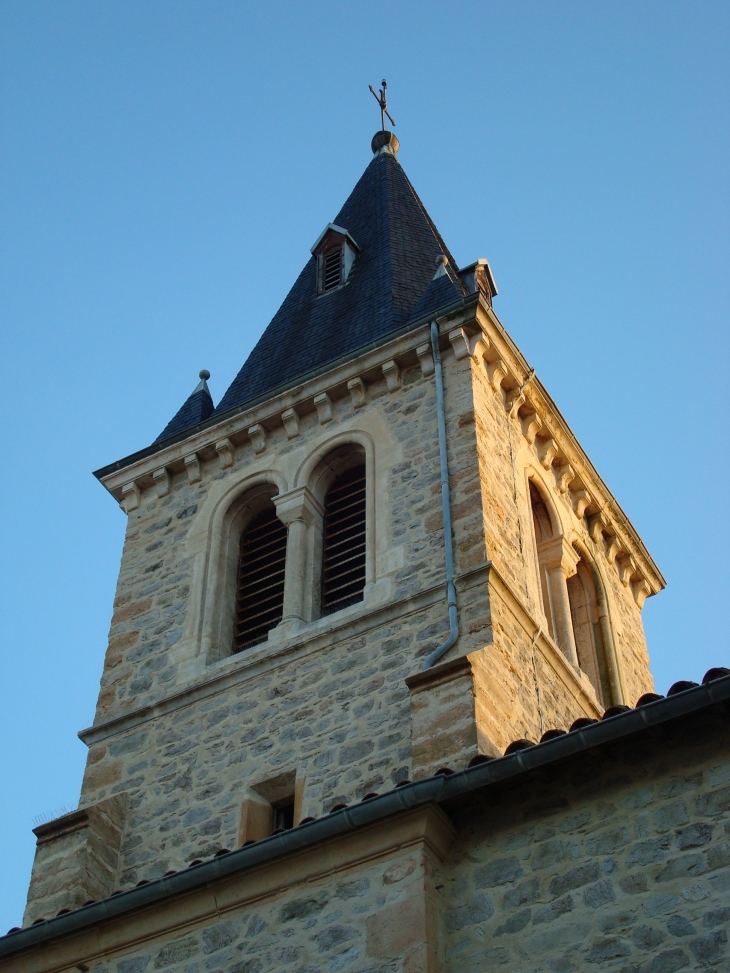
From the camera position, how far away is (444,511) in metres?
12.6

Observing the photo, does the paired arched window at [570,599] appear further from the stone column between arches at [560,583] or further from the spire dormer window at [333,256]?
the spire dormer window at [333,256]

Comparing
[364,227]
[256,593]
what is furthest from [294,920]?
[364,227]

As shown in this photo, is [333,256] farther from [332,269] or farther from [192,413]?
[192,413]

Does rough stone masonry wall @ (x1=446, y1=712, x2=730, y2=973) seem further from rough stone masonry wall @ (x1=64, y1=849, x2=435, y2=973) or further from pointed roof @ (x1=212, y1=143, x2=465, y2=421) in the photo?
pointed roof @ (x1=212, y1=143, x2=465, y2=421)

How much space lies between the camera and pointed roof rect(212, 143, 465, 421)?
642 inches

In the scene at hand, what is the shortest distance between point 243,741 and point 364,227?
30.2ft

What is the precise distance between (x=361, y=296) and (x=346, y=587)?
5.06 m

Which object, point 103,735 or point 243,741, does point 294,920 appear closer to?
point 243,741

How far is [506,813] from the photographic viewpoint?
844 centimetres

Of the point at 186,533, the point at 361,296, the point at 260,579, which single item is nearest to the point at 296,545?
the point at 260,579

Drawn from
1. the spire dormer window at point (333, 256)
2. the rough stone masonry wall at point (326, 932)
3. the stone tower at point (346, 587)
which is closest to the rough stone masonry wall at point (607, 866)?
the rough stone masonry wall at point (326, 932)

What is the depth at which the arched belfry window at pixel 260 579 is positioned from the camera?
542 inches

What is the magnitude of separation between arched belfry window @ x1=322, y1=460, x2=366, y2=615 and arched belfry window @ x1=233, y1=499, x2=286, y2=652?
1.55ft

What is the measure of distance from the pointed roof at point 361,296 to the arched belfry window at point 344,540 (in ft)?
4.18
